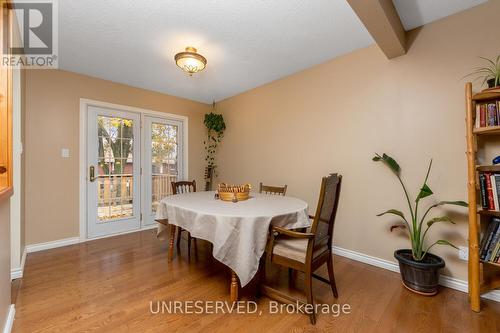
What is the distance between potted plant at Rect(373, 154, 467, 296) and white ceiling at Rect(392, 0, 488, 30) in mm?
1274

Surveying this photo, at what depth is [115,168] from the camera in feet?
11.6

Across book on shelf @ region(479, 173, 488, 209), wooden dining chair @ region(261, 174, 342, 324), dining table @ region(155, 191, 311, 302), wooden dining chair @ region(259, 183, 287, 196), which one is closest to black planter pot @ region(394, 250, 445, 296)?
book on shelf @ region(479, 173, 488, 209)

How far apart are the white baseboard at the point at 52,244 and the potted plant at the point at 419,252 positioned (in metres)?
3.87

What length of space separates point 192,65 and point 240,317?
2410mm

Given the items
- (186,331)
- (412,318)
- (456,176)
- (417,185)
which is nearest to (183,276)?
(186,331)

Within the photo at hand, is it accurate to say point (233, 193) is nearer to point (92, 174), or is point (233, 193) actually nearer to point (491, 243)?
point (491, 243)

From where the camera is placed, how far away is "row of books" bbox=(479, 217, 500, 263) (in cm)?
170

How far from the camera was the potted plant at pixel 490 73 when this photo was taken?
1709mm

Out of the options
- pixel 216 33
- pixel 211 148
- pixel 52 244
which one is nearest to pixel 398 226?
pixel 216 33

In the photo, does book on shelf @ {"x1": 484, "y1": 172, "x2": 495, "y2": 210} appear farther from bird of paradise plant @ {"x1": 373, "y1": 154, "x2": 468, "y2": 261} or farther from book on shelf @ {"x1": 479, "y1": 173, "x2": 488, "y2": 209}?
bird of paradise plant @ {"x1": 373, "y1": 154, "x2": 468, "y2": 261}

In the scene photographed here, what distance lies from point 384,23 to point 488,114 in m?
1.06

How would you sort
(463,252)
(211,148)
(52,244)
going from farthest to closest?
(211,148), (52,244), (463,252)

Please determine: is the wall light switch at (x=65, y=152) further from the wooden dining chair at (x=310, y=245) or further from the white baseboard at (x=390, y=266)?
the white baseboard at (x=390, y=266)

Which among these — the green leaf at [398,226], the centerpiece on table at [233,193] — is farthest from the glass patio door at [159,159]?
the green leaf at [398,226]
